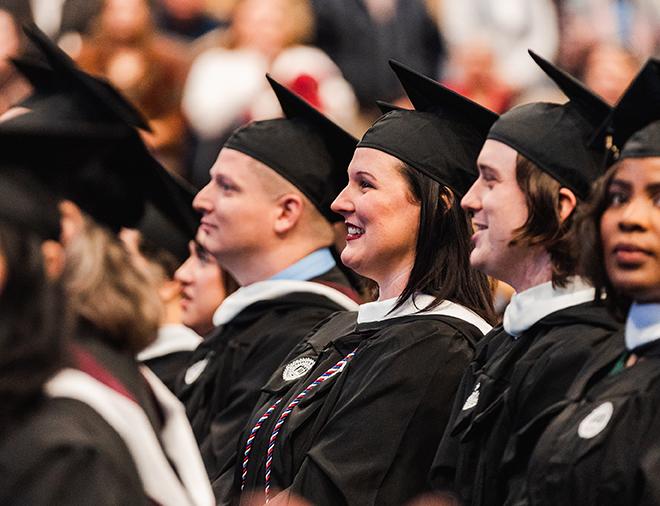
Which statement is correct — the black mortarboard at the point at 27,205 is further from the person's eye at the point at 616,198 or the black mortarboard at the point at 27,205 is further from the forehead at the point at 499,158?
the forehead at the point at 499,158

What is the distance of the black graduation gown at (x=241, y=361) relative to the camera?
20.2 ft

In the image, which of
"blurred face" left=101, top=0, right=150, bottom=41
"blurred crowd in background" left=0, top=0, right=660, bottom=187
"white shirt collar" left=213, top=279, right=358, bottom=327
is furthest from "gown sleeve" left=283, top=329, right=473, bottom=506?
"blurred face" left=101, top=0, right=150, bottom=41

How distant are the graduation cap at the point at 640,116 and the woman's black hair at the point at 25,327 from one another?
62.0 inches

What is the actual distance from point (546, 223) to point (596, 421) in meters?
0.97

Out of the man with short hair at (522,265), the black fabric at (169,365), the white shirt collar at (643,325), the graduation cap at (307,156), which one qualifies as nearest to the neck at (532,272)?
the man with short hair at (522,265)

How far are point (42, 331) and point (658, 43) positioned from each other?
8983 millimetres

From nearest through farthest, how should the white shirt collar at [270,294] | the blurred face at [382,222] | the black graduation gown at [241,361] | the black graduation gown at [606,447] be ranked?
the black graduation gown at [606,447]
the blurred face at [382,222]
the black graduation gown at [241,361]
the white shirt collar at [270,294]

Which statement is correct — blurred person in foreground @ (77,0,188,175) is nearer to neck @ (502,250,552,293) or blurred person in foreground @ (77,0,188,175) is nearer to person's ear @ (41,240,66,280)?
neck @ (502,250,552,293)

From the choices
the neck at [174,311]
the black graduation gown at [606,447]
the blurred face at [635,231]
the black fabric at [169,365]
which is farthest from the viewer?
the neck at [174,311]

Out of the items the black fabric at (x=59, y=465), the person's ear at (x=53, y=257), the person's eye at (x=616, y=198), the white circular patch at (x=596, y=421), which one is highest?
the person's ear at (x=53, y=257)

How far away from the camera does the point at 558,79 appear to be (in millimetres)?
4797

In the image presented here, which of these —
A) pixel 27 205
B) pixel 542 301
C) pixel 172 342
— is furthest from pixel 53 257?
pixel 172 342

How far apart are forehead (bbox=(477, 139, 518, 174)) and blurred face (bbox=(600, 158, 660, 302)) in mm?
833

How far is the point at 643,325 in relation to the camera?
156 inches
